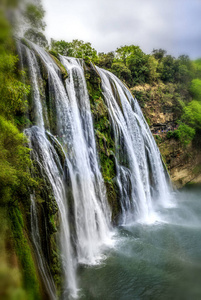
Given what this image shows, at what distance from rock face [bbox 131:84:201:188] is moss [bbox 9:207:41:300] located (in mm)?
16195

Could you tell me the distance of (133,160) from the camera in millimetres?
13812

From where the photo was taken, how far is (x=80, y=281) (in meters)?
7.05

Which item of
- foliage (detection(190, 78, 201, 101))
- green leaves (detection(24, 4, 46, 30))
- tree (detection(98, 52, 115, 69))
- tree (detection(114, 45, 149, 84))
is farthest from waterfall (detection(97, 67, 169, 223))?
foliage (detection(190, 78, 201, 101))

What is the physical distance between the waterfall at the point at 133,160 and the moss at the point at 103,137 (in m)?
0.46

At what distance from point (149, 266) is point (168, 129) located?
15661 mm

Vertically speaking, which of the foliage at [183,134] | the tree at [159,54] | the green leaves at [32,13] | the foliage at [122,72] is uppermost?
the tree at [159,54]

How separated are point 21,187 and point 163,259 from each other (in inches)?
256

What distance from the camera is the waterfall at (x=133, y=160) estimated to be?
1256 centimetres

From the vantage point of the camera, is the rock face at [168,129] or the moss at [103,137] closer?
the moss at [103,137]

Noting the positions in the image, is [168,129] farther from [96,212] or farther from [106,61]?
[96,212]

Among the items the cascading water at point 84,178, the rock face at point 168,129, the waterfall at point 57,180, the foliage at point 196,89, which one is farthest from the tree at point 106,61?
the waterfall at point 57,180

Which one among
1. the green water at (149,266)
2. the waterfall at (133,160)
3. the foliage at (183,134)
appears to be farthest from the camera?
the foliage at (183,134)

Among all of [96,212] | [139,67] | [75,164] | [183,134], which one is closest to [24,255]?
[75,164]

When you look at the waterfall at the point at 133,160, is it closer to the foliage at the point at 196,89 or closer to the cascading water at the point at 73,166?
the cascading water at the point at 73,166
